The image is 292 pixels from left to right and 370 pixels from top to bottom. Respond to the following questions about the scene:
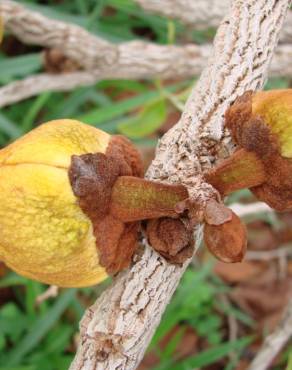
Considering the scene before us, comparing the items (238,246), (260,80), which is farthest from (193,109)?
(238,246)

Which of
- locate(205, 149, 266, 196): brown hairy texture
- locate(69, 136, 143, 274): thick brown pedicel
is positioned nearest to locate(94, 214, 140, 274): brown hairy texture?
locate(69, 136, 143, 274): thick brown pedicel

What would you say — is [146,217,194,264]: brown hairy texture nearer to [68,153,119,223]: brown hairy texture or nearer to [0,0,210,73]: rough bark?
[68,153,119,223]: brown hairy texture

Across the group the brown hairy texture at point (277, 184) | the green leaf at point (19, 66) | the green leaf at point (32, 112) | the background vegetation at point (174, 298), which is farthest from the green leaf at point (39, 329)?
the brown hairy texture at point (277, 184)

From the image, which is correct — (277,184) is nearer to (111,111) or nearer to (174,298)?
(174,298)

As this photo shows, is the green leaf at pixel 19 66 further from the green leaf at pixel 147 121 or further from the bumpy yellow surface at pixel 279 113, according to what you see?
the bumpy yellow surface at pixel 279 113

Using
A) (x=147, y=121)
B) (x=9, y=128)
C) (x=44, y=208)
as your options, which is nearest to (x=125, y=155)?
(x=44, y=208)

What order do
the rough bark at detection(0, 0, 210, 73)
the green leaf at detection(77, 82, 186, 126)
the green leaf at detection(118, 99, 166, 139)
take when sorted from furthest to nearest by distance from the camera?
the green leaf at detection(77, 82, 186, 126)
the green leaf at detection(118, 99, 166, 139)
the rough bark at detection(0, 0, 210, 73)
